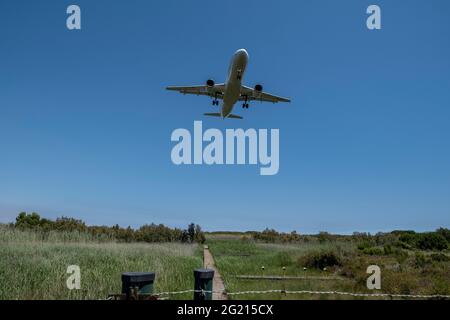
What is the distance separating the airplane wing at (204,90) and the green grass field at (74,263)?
514 inches

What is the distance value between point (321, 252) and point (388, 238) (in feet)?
63.1

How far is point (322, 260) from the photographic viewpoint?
869 inches

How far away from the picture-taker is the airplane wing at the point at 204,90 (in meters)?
29.3

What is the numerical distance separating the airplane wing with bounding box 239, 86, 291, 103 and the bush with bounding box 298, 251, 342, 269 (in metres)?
12.1

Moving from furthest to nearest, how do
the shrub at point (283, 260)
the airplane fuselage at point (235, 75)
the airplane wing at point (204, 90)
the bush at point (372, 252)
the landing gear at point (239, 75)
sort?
the airplane wing at point (204, 90) < the bush at point (372, 252) < the landing gear at point (239, 75) < the airplane fuselage at point (235, 75) < the shrub at point (283, 260)

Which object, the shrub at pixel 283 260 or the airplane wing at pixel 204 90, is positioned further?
the airplane wing at pixel 204 90

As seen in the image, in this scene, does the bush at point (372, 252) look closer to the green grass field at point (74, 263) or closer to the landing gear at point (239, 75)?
the green grass field at point (74, 263)

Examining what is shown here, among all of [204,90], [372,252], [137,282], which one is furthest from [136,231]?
[137,282]

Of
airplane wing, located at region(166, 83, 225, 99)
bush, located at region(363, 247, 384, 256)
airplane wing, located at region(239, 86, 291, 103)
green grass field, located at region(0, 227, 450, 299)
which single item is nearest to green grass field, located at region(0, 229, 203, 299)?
green grass field, located at region(0, 227, 450, 299)

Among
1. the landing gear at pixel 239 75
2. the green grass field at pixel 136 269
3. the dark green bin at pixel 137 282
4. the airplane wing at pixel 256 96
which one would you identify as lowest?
the green grass field at pixel 136 269

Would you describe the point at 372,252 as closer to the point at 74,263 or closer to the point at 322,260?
the point at 322,260

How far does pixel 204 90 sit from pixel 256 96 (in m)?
3.86

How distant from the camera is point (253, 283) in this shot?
14.9 m

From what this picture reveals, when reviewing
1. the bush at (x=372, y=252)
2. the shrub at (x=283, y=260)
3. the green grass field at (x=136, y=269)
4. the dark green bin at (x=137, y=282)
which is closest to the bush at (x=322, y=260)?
the green grass field at (x=136, y=269)
